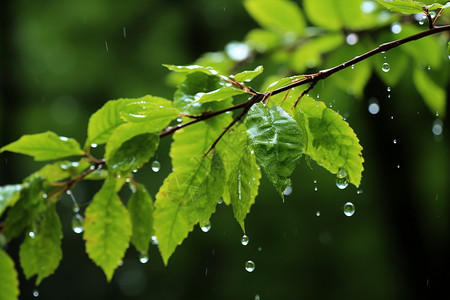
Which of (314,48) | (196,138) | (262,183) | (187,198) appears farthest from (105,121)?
(262,183)

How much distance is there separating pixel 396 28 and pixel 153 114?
4.15ft

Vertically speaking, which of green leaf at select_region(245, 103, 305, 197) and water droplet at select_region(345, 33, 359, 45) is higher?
green leaf at select_region(245, 103, 305, 197)

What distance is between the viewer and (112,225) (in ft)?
3.84

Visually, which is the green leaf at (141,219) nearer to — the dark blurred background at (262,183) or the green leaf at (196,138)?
the green leaf at (196,138)

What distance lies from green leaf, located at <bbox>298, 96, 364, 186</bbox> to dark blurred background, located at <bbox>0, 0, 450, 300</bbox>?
4722mm

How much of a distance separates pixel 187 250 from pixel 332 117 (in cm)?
599

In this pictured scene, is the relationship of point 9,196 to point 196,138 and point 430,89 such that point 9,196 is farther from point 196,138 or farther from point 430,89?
point 430,89

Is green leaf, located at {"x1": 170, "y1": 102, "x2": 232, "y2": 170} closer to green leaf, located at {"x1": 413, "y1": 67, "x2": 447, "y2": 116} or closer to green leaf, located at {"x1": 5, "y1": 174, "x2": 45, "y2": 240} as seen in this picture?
green leaf, located at {"x1": 5, "y1": 174, "x2": 45, "y2": 240}

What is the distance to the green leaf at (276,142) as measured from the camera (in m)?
0.68

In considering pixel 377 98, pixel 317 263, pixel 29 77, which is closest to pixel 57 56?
pixel 29 77

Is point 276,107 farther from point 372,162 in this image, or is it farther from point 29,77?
point 29,77

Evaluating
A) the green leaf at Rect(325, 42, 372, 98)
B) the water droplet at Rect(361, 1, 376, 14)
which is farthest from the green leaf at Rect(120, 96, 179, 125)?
the water droplet at Rect(361, 1, 376, 14)

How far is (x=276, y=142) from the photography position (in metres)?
0.71

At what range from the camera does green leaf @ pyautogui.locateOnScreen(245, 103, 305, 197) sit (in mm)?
684
